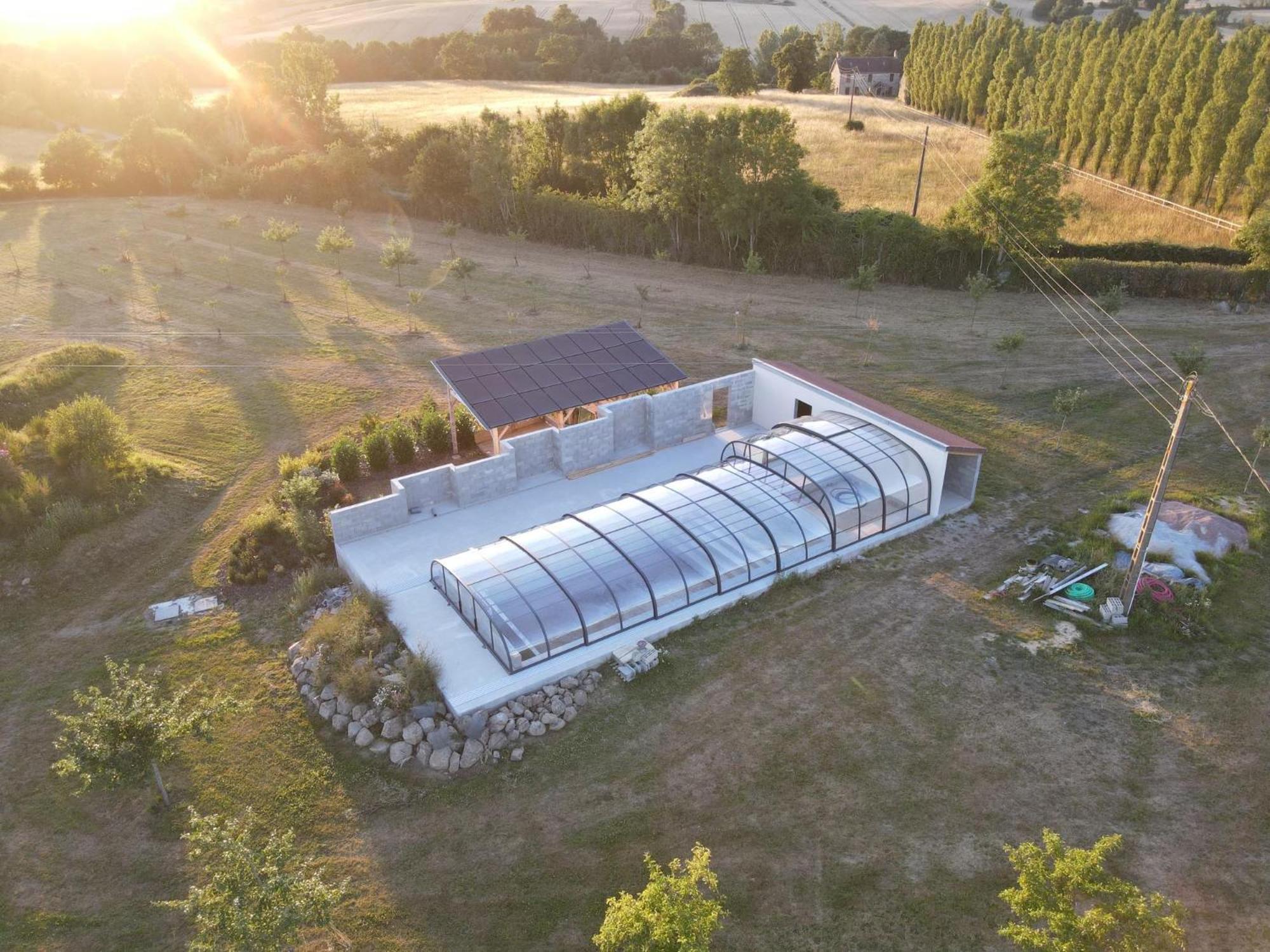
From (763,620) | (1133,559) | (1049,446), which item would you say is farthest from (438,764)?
(1049,446)

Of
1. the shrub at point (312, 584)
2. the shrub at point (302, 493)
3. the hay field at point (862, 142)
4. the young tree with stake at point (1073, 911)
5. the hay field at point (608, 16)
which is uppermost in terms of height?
the hay field at point (608, 16)

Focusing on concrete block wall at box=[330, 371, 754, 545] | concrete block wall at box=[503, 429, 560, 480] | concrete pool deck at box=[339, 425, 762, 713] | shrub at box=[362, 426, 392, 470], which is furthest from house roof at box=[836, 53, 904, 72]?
shrub at box=[362, 426, 392, 470]

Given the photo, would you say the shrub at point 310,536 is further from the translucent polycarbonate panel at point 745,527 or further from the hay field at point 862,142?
the hay field at point 862,142

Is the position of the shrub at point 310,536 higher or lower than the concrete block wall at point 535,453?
lower

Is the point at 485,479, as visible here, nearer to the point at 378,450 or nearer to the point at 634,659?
the point at 378,450

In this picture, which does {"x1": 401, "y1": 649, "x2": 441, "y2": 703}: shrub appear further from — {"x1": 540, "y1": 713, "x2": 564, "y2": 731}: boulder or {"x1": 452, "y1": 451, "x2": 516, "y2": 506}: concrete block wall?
{"x1": 452, "y1": 451, "x2": 516, "y2": 506}: concrete block wall

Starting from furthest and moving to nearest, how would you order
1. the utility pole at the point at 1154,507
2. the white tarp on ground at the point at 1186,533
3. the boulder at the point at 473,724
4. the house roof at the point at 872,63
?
the house roof at the point at 872,63, the white tarp on ground at the point at 1186,533, the boulder at the point at 473,724, the utility pole at the point at 1154,507

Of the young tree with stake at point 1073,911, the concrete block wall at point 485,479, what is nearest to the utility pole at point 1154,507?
the young tree with stake at point 1073,911
